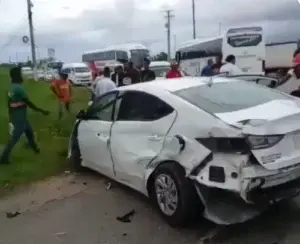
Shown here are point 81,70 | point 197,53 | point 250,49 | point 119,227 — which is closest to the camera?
point 119,227

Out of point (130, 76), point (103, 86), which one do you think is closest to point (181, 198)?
point (103, 86)

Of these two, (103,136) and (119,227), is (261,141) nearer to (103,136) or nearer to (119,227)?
(119,227)

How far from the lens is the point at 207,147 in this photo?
4.44 m

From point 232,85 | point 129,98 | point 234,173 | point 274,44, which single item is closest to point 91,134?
point 129,98

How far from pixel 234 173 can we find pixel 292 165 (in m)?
0.63

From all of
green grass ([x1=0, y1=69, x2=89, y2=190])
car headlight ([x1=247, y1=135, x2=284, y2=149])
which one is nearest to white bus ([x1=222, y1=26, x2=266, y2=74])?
green grass ([x1=0, y1=69, x2=89, y2=190])

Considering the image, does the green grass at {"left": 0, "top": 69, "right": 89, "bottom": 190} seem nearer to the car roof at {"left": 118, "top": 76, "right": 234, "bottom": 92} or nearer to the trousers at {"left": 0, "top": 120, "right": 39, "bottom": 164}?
the trousers at {"left": 0, "top": 120, "right": 39, "bottom": 164}

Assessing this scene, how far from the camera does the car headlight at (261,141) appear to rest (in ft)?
13.9

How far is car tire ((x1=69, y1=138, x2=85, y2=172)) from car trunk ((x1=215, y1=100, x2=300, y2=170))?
3270mm

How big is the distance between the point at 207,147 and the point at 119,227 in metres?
1.43

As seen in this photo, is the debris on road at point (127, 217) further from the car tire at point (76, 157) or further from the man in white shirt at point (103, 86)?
the man in white shirt at point (103, 86)

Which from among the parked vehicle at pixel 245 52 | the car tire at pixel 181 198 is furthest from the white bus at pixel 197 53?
the car tire at pixel 181 198

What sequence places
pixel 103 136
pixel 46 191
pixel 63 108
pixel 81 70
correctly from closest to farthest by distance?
pixel 103 136 < pixel 46 191 < pixel 63 108 < pixel 81 70

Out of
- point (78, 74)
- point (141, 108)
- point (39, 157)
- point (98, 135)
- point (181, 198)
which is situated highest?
point (141, 108)
